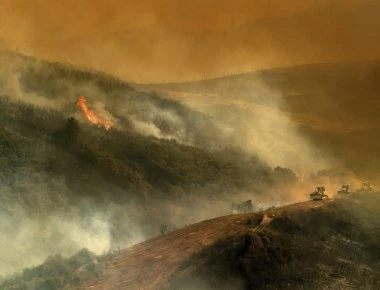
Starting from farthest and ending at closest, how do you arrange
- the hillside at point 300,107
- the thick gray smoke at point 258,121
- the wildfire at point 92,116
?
the thick gray smoke at point 258,121, the hillside at point 300,107, the wildfire at point 92,116

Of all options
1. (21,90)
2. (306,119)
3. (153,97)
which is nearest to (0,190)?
(21,90)

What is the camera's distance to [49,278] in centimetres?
1571

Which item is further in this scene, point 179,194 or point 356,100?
point 356,100

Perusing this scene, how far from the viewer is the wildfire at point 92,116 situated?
883 inches

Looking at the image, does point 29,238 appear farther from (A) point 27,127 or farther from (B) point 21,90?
(B) point 21,90

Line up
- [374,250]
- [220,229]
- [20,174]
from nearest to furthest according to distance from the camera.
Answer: [374,250] → [220,229] → [20,174]

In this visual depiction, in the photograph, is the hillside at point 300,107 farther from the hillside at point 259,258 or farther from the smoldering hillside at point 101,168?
the hillside at point 259,258

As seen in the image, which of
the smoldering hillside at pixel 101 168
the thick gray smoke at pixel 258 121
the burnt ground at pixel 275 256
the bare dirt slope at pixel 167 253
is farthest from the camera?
the thick gray smoke at pixel 258 121

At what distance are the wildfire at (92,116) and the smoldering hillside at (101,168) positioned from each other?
304 mm

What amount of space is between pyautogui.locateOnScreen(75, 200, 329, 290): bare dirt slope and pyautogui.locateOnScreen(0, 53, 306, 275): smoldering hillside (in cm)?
144

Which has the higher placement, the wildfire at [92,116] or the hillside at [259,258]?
the wildfire at [92,116]

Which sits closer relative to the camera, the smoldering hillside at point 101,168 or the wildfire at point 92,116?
the smoldering hillside at point 101,168

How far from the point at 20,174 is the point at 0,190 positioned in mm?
1009

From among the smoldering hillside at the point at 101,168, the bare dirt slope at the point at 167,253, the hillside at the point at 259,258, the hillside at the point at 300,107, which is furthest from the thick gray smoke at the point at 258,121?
the hillside at the point at 259,258
